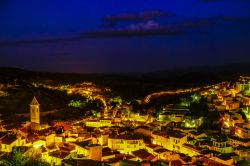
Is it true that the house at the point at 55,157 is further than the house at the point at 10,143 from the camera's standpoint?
No

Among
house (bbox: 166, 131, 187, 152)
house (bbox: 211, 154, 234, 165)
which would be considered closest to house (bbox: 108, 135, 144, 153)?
house (bbox: 166, 131, 187, 152)

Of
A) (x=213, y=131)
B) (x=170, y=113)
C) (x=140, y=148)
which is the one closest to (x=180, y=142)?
(x=140, y=148)

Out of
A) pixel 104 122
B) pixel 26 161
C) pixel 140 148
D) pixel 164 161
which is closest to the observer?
pixel 26 161

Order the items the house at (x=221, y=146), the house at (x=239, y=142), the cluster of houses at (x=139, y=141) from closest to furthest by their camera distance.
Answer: the cluster of houses at (x=139, y=141) → the house at (x=221, y=146) → the house at (x=239, y=142)

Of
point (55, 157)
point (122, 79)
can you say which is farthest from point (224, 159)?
point (122, 79)

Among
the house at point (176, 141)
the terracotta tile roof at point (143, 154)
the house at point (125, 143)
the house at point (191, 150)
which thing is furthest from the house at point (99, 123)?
the house at point (191, 150)

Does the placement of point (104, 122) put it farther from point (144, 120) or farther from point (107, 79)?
point (107, 79)

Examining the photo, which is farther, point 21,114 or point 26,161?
point 21,114

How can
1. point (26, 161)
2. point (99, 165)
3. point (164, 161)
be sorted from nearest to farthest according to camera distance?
point (26, 161) < point (99, 165) < point (164, 161)

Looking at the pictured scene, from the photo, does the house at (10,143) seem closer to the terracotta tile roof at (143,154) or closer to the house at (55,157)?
the house at (55,157)
